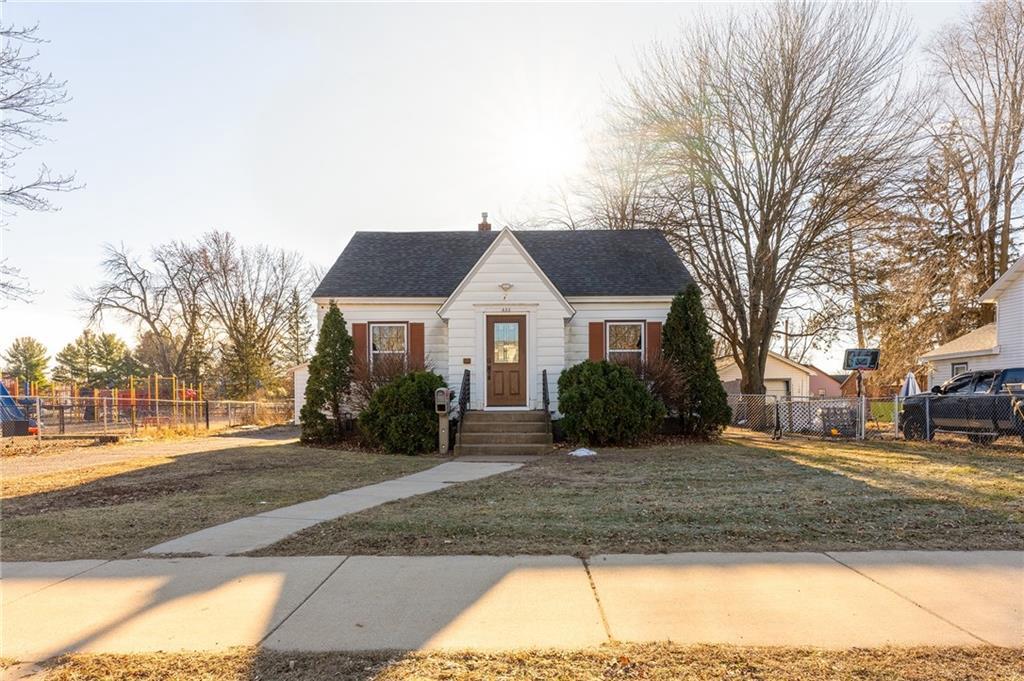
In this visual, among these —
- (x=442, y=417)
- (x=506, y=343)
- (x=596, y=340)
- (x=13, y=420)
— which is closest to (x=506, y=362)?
(x=506, y=343)

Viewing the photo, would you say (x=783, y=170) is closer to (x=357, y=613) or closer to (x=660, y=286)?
(x=660, y=286)

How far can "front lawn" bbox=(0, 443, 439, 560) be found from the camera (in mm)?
5727

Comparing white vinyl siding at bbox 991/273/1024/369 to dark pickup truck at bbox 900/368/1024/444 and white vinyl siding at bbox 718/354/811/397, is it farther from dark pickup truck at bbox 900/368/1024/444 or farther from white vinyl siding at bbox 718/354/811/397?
white vinyl siding at bbox 718/354/811/397

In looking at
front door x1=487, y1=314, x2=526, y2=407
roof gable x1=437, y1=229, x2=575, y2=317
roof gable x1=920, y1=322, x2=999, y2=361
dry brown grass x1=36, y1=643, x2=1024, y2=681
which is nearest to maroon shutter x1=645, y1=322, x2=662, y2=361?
roof gable x1=437, y1=229, x2=575, y2=317

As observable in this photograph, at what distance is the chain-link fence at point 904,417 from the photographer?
13.7 meters

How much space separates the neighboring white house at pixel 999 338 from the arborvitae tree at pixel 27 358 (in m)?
72.9

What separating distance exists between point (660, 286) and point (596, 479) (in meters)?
8.90

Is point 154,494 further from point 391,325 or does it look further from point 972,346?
point 972,346

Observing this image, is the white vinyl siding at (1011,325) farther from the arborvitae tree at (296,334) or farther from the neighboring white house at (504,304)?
the arborvitae tree at (296,334)

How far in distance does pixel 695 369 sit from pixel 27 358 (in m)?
73.4

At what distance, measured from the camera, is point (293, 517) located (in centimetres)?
655

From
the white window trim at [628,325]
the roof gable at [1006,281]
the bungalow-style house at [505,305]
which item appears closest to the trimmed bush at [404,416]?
the bungalow-style house at [505,305]

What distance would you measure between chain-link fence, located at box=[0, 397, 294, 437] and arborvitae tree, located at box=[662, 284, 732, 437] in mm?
16099

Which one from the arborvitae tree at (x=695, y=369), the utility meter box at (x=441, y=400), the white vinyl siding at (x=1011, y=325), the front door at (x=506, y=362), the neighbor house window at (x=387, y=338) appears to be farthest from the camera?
the white vinyl siding at (x=1011, y=325)
